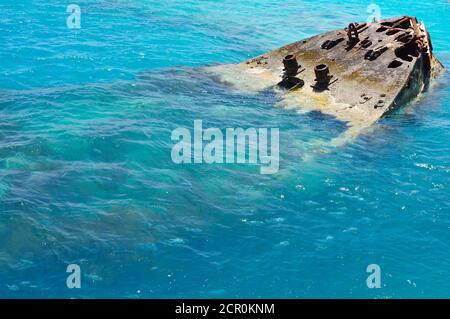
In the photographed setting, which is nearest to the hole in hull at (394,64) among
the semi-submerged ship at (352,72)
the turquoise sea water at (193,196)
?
the semi-submerged ship at (352,72)

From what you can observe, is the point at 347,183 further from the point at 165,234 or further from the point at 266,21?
the point at 266,21

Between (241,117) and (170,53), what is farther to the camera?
(170,53)

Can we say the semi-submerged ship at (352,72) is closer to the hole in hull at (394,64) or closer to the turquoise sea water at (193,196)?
the hole in hull at (394,64)

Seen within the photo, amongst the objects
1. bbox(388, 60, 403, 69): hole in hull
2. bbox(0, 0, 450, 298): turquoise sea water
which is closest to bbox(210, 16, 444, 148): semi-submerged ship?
bbox(388, 60, 403, 69): hole in hull

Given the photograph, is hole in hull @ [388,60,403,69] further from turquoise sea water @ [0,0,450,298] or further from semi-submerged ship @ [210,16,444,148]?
turquoise sea water @ [0,0,450,298]
